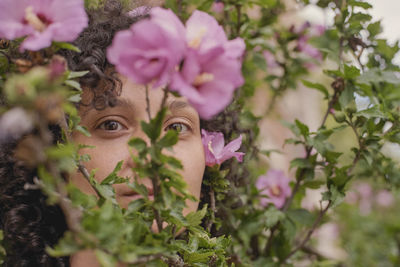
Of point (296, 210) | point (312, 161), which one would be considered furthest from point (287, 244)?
point (312, 161)

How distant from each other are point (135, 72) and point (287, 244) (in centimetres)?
109

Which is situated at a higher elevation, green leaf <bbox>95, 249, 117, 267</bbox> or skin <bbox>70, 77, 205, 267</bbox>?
green leaf <bbox>95, 249, 117, 267</bbox>

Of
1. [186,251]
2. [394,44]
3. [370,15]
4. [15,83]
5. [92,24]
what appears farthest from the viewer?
[394,44]

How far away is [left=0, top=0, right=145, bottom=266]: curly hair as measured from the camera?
46.7 inches

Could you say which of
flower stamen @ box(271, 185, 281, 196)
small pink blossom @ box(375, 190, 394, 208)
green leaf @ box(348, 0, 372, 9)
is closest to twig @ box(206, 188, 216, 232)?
flower stamen @ box(271, 185, 281, 196)

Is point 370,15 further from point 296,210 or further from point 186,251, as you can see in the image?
point 186,251

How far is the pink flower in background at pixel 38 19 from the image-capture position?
27.4 inches

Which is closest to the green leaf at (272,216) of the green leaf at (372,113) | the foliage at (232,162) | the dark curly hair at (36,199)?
the foliage at (232,162)

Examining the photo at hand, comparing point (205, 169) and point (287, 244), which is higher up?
point (205, 169)

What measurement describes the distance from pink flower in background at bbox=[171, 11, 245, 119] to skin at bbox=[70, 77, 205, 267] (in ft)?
1.34

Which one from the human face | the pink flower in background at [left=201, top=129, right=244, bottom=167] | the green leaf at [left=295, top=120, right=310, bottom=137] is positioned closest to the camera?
the human face

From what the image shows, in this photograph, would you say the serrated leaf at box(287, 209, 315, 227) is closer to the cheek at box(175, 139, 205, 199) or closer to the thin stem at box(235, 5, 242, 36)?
the cheek at box(175, 139, 205, 199)

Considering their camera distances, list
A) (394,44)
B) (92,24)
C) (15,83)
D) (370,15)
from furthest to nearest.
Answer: (394,44) < (370,15) < (92,24) < (15,83)

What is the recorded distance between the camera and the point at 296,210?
1499 millimetres
